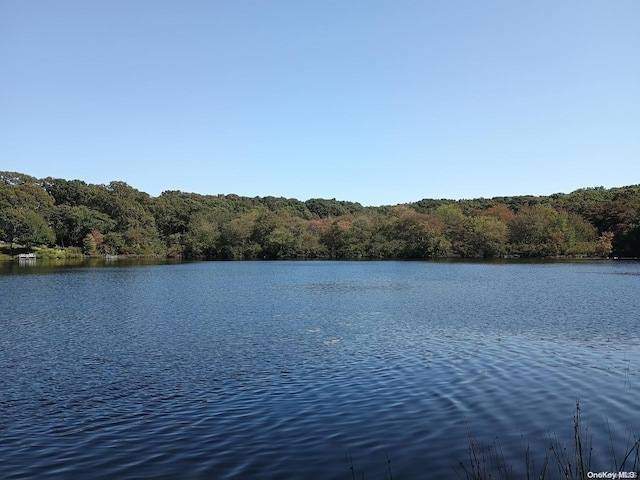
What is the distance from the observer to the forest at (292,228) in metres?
85.4

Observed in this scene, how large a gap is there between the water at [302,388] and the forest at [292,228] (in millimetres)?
65152

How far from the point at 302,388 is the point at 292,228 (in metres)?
96.6

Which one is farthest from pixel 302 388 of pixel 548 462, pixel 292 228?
pixel 292 228

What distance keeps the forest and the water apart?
6515cm

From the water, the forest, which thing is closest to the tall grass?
the water

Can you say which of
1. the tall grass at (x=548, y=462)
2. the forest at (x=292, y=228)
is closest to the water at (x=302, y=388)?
the tall grass at (x=548, y=462)

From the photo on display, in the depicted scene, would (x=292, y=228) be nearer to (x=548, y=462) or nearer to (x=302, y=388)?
(x=302, y=388)

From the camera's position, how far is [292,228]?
107812 millimetres

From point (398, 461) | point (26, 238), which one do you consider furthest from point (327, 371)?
point (26, 238)

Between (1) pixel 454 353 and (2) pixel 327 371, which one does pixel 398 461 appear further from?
(1) pixel 454 353

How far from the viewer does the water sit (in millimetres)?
7707

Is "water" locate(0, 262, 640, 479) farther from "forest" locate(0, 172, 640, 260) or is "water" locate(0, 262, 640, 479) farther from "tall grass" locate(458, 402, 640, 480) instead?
"forest" locate(0, 172, 640, 260)

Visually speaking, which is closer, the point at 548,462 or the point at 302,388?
the point at 548,462

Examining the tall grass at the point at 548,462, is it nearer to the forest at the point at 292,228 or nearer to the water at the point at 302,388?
the water at the point at 302,388
